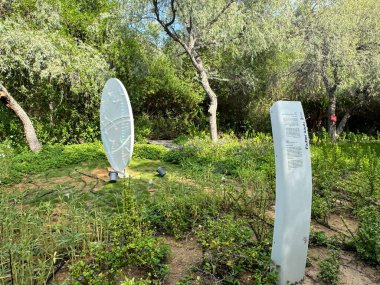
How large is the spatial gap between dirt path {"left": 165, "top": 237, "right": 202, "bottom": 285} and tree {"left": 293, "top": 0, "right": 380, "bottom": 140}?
7.93 m

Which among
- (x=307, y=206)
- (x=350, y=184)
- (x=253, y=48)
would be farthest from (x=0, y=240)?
(x=253, y=48)

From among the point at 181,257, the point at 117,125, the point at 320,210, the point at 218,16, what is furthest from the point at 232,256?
the point at 218,16

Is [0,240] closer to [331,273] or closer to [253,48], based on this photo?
[331,273]

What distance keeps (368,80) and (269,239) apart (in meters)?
8.51

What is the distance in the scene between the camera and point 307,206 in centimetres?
234

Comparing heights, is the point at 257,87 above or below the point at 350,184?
above

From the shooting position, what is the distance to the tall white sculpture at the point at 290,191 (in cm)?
228

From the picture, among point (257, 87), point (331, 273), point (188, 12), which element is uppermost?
point (188, 12)

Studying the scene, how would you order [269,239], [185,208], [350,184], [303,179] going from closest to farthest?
[303,179] → [269,239] → [185,208] → [350,184]

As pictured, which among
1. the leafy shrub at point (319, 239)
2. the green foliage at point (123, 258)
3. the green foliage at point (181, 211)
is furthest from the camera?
the green foliage at point (181, 211)

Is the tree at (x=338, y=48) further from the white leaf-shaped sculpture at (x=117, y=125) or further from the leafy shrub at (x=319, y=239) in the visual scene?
the leafy shrub at (x=319, y=239)

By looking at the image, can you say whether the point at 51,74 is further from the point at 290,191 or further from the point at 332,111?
the point at 332,111

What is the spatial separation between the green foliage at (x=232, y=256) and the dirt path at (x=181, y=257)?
0.19 m

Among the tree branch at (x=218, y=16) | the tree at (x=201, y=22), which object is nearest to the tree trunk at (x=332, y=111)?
the tree at (x=201, y=22)
